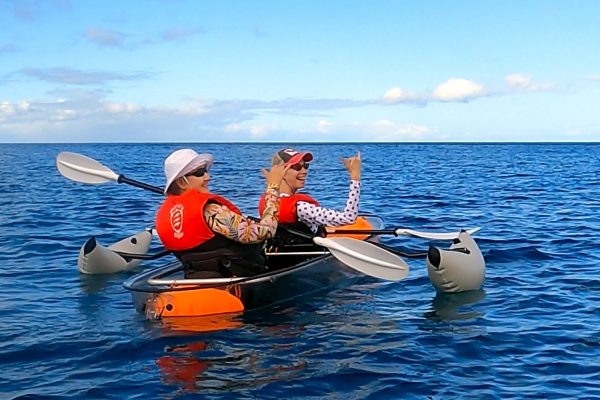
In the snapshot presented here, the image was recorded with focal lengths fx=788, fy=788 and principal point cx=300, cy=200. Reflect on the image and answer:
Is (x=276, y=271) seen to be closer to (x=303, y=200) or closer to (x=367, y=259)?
(x=367, y=259)

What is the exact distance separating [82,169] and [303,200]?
3269 millimetres

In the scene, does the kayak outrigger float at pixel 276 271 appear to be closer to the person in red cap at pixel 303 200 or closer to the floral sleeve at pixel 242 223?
the person in red cap at pixel 303 200

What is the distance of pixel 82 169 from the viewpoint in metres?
10.4

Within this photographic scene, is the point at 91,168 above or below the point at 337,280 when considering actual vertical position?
above

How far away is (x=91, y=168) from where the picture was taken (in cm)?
1044

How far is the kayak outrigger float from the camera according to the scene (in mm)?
7648

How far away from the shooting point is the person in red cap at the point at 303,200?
8672mm

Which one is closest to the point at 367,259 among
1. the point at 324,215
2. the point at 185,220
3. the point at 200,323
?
the point at 324,215

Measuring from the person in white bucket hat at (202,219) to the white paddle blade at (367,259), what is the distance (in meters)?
1.07

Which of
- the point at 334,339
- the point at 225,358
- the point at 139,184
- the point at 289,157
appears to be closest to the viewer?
the point at 225,358

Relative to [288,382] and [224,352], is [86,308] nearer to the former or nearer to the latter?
[224,352]

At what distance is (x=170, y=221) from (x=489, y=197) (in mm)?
16649

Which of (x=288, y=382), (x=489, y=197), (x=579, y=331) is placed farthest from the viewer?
(x=489, y=197)

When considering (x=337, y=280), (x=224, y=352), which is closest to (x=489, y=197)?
(x=337, y=280)
